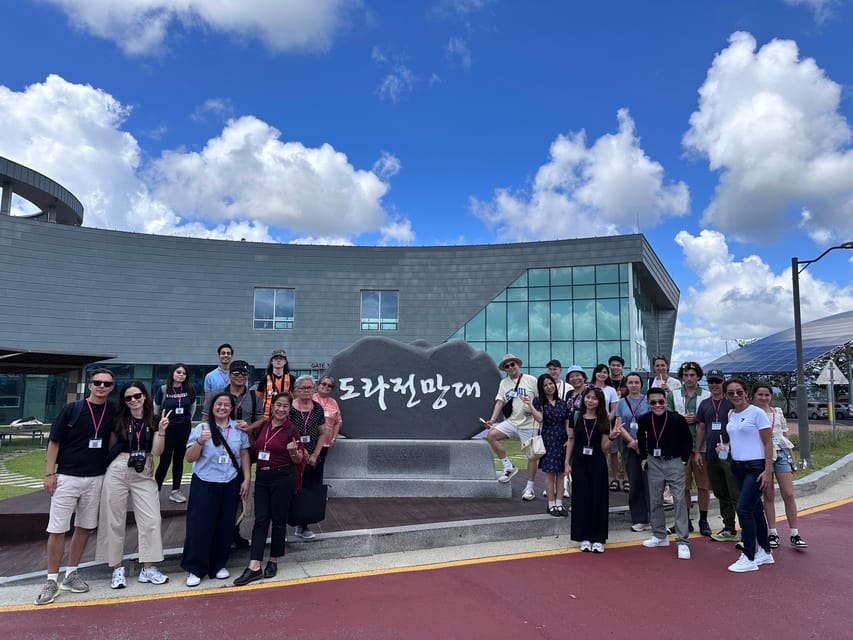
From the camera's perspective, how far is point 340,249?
30.6 meters

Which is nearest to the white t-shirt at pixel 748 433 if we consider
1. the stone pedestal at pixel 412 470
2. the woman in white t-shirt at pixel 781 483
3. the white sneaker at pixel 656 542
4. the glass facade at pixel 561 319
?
the woman in white t-shirt at pixel 781 483

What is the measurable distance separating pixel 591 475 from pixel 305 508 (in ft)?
9.38

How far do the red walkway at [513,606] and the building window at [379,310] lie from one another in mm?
25473

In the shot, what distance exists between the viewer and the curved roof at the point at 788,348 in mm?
34281

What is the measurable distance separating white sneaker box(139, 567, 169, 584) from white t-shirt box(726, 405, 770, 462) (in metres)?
5.34

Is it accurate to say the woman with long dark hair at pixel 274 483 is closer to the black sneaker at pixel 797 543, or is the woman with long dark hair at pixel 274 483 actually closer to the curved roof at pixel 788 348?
the black sneaker at pixel 797 543

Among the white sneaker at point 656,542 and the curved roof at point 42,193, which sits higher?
the curved roof at point 42,193

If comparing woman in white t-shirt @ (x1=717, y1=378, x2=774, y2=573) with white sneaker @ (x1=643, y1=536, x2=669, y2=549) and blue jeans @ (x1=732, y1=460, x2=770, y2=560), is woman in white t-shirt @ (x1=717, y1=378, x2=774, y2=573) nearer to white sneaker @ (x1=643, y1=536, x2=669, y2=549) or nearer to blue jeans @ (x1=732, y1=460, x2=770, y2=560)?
blue jeans @ (x1=732, y1=460, x2=770, y2=560)

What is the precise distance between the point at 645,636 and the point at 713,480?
10.5 feet

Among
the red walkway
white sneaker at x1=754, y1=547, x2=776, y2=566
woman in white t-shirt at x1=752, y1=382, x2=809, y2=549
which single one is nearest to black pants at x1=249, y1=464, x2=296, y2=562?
the red walkway

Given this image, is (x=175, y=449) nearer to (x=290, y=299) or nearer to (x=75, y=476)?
(x=75, y=476)

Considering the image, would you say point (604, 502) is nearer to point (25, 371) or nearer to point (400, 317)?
point (25, 371)

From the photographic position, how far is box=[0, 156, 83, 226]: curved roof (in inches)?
1126

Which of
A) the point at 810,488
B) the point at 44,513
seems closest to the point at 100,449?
the point at 44,513
